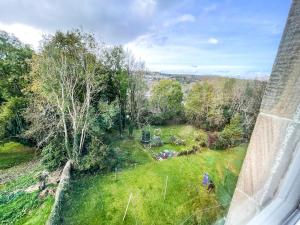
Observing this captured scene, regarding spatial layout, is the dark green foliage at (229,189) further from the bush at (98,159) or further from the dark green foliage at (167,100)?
the dark green foliage at (167,100)

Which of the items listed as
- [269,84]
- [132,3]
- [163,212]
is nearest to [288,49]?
[269,84]

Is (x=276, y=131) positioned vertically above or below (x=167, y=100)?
above

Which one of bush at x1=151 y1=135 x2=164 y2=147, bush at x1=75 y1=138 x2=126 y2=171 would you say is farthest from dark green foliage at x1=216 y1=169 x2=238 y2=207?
bush at x1=151 y1=135 x2=164 y2=147

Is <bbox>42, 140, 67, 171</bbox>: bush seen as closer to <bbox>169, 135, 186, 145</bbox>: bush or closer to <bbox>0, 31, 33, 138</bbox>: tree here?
<bbox>0, 31, 33, 138</bbox>: tree

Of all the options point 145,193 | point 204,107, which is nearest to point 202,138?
point 204,107

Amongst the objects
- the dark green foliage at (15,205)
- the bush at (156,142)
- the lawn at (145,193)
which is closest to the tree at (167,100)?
the bush at (156,142)

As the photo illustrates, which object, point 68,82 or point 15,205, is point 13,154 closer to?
point 15,205

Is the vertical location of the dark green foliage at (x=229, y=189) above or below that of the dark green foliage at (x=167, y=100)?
above
